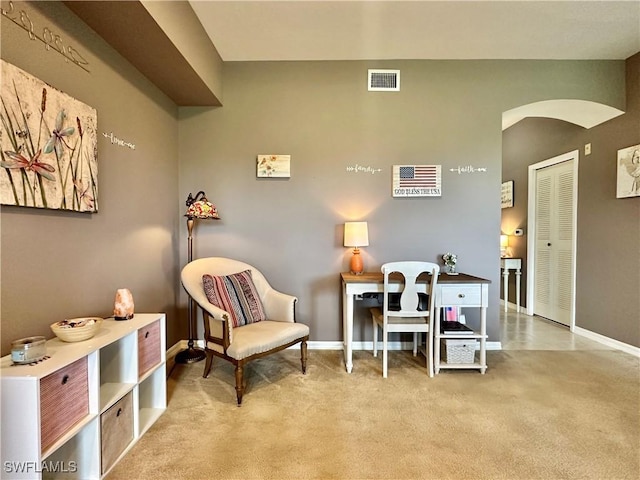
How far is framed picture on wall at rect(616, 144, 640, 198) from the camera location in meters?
2.93

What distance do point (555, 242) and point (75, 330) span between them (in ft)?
16.4

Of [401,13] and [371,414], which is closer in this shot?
[371,414]

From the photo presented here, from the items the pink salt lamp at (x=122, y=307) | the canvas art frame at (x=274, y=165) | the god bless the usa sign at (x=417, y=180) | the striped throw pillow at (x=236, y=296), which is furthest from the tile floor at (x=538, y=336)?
the pink salt lamp at (x=122, y=307)

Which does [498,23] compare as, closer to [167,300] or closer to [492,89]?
[492,89]

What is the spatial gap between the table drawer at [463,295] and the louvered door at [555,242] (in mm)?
2105

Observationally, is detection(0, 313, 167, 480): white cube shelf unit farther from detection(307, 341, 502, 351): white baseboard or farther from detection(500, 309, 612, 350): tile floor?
detection(500, 309, 612, 350): tile floor

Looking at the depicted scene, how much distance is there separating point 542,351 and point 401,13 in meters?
3.36

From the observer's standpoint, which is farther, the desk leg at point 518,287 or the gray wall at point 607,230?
the desk leg at point 518,287

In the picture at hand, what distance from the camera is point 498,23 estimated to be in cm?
252

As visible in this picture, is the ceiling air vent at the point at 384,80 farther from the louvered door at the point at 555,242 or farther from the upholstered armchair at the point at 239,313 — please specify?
the louvered door at the point at 555,242

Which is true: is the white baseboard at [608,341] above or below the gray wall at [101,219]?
below

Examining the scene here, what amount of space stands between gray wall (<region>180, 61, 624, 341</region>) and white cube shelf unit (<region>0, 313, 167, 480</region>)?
1418 millimetres

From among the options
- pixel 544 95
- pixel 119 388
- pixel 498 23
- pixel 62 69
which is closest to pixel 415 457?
pixel 119 388

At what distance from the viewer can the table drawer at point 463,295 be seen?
2.54 metres
